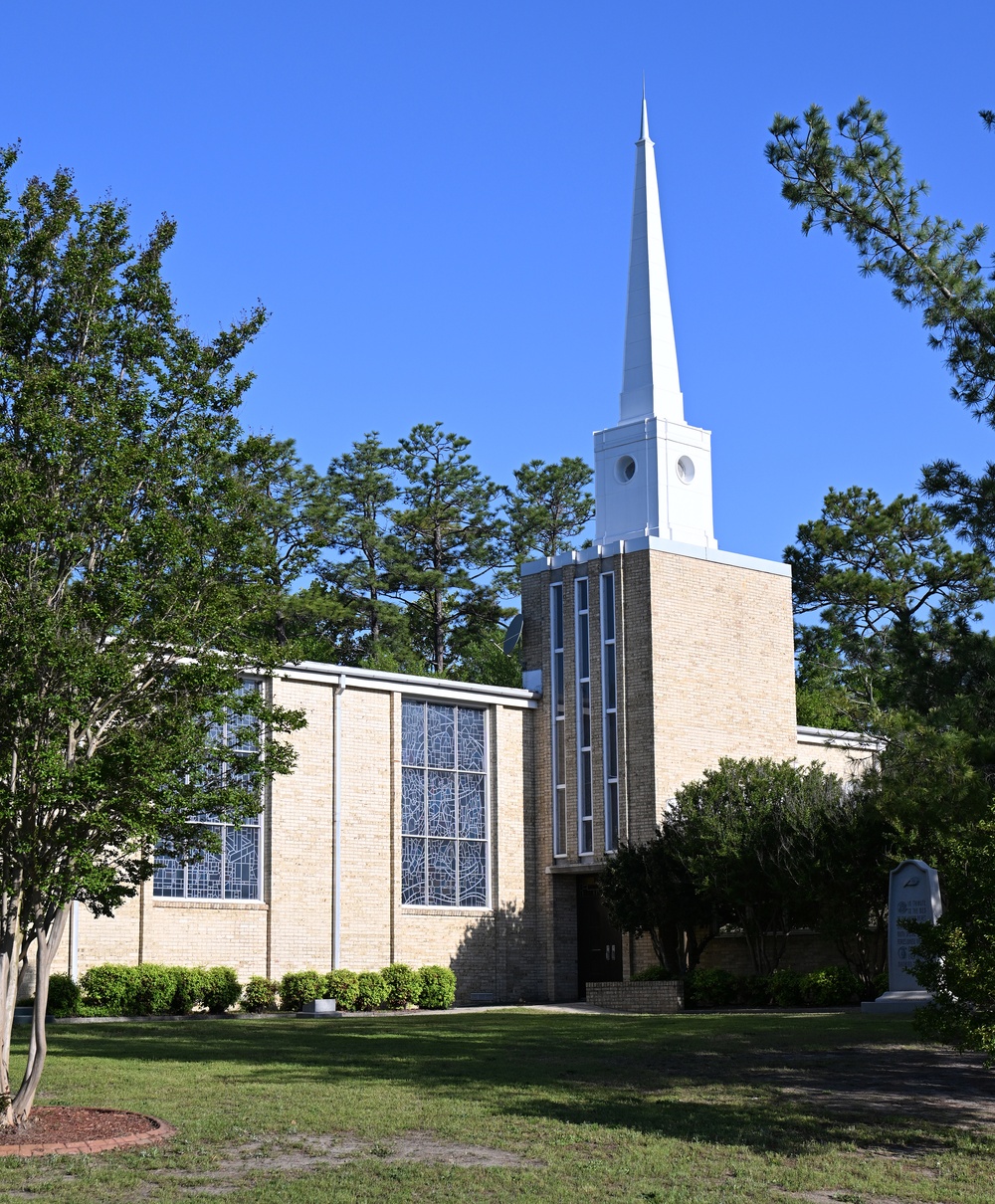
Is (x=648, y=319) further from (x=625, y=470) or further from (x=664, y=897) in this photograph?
(x=664, y=897)

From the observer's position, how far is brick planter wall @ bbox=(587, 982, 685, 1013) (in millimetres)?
28547

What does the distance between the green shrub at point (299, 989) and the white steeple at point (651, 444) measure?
11.7 m

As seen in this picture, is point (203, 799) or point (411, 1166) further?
point (203, 799)

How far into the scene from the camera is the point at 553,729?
34281 millimetres

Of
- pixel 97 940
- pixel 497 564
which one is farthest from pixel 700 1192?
pixel 497 564

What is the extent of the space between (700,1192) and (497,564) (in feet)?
149

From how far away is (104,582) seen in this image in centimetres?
1273

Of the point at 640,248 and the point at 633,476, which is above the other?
the point at 640,248

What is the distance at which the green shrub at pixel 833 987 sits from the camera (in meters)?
26.3

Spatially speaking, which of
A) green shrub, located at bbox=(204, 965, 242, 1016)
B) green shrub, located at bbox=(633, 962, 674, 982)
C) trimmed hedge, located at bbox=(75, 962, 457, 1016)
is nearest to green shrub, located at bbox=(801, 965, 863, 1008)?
green shrub, located at bbox=(633, 962, 674, 982)

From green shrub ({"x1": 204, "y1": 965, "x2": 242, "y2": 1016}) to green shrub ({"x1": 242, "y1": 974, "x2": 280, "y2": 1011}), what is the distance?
1.09ft

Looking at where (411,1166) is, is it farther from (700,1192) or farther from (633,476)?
(633,476)

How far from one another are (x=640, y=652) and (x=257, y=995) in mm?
10840

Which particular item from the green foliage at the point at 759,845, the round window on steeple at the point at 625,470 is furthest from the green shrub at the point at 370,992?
the round window on steeple at the point at 625,470
